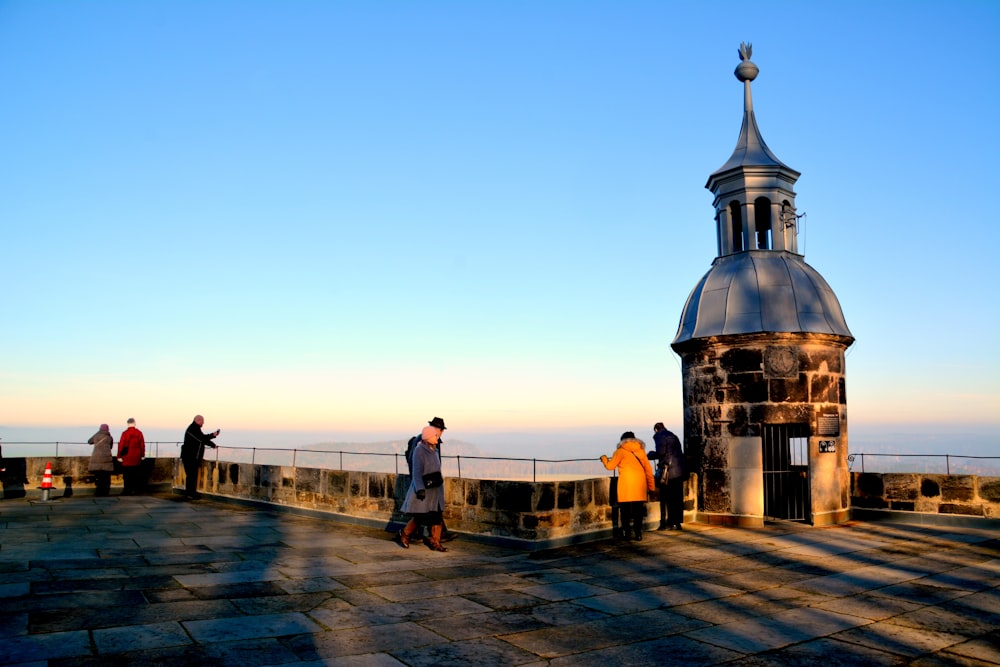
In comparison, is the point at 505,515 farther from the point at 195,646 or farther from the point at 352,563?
the point at 195,646

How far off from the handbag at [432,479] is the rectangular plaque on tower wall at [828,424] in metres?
7.15

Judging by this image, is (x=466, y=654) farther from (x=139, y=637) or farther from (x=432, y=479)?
(x=432, y=479)

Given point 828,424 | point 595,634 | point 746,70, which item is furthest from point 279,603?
point 746,70

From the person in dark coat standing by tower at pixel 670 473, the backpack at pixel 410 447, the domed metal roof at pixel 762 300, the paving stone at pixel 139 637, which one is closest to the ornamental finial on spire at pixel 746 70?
the domed metal roof at pixel 762 300

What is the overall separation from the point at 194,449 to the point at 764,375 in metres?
12.8

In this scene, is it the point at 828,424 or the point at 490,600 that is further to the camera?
the point at 828,424

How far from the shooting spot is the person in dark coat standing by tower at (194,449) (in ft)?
57.1

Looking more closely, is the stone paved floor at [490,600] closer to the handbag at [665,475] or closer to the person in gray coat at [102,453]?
the handbag at [665,475]

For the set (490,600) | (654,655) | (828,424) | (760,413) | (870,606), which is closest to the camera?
(654,655)

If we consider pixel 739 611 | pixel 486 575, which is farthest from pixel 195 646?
pixel 739 611

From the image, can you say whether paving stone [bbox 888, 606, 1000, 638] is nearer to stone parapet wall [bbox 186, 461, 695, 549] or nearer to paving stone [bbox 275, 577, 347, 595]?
stone parapet wall [bbox 186, 461, 695, 549]

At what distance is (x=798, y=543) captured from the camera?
11.0 metres

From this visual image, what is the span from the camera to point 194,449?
17609 millimetres

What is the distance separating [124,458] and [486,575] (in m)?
13.2
